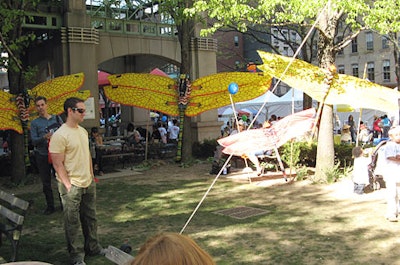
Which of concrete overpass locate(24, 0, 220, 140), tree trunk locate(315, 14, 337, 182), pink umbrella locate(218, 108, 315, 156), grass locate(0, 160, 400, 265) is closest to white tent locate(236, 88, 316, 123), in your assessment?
concrete overpass locate(24, 0, 220, 140)

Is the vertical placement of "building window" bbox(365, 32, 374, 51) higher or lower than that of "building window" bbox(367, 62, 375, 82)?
higher

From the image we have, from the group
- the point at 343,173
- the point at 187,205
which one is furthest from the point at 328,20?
the point at 187,205

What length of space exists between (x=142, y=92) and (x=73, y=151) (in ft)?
30.8

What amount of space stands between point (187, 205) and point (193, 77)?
9.79 metres

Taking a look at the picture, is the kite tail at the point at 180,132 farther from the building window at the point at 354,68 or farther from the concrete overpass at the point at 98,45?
the building window at the point at 354,68

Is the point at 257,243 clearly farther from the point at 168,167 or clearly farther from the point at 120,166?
the point at 120,166

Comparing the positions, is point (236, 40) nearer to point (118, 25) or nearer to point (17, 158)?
point (118, 25)

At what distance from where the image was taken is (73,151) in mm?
4793

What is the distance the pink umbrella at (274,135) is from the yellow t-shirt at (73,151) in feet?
16.0

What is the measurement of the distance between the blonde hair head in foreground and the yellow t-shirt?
12.1ft

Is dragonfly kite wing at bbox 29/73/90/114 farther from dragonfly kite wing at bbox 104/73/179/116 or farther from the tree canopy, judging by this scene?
the tree canopy

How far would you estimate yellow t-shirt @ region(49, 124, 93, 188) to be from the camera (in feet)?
15.5

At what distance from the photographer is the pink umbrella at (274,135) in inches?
372

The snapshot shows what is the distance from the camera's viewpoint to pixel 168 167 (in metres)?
13.9
